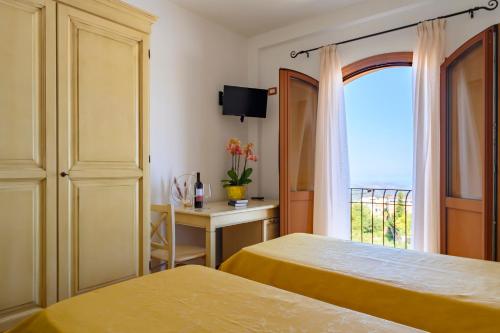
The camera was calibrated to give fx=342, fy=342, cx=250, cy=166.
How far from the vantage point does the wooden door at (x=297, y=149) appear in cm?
344

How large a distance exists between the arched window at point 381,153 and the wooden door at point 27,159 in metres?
3.04

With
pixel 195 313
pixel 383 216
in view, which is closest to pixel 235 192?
pixel 383 216

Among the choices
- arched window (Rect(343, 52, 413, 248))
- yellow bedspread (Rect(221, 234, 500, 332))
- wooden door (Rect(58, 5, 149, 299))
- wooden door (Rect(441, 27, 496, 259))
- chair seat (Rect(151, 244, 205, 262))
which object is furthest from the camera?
arched window (Rect(343, 52, 413, 248))

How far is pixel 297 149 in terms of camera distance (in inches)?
145

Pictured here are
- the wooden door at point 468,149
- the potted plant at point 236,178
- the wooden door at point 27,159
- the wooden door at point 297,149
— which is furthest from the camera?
the potted plant at point 236,178

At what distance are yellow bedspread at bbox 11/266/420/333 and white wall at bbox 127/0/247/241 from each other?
1.98 meters

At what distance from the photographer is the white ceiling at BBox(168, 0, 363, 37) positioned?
3.37 meters

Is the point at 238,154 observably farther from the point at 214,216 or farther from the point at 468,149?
the point at 468,149

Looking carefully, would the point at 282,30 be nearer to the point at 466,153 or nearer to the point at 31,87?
the point at 466,153

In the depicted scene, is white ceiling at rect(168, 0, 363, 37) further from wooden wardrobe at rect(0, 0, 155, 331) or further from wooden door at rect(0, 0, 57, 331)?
wooden door at rect(0, 0, 57, 331)

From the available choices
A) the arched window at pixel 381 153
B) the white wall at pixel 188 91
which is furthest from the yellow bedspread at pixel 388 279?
the arched window at pixel 381 153

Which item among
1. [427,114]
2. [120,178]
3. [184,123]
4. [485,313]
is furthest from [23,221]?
[427,114]

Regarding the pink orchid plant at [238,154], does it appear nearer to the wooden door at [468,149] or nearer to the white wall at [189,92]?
the white wall at [189,92]

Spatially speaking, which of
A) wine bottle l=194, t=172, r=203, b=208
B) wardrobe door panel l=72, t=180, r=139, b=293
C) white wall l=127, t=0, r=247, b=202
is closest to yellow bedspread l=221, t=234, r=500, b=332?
wardrobe door panel l=72, t=180, r=139, b=293
